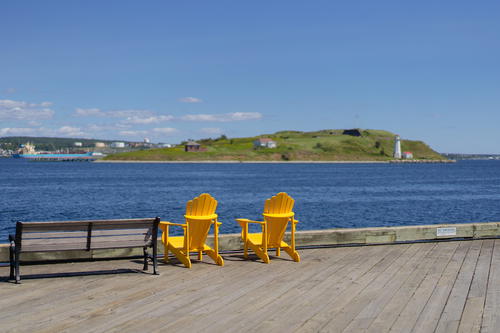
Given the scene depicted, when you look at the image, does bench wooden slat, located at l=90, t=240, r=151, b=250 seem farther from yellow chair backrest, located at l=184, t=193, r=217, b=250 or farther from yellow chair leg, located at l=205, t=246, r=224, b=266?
yellow chair leg, located at l=205, t=246, r=224, b=266

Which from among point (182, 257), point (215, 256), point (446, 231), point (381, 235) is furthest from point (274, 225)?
point (446, 231)

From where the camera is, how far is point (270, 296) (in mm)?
6941

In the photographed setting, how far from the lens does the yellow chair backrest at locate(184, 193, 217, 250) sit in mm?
8711

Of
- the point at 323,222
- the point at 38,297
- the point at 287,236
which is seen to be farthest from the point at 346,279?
the point at 323,222

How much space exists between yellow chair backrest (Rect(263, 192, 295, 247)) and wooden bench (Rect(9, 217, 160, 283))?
84.9 inches

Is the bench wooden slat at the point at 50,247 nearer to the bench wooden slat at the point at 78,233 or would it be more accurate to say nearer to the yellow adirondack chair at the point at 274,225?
the bench wooden slat at the point at 78,233

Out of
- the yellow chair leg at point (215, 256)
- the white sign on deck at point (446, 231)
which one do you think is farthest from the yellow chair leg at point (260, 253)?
the white sign on deck at point (446, 231)

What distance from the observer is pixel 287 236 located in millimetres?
10273

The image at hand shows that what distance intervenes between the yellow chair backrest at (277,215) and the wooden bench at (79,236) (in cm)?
216

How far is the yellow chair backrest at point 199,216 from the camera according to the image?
8711mm

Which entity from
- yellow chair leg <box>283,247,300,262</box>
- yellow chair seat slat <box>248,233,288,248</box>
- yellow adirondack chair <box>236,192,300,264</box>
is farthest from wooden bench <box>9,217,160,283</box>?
yellow chair leg <box>283,247,300,262</box>

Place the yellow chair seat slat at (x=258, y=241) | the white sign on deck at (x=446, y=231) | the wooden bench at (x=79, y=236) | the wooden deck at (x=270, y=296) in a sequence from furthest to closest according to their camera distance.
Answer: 1. the white sign on deck at (x=446, y=231)
2. the yellow chair seat slat at (x=258, y=241)
3. the wooden bench at (x=79, y=236)
4. the wooden deck at (x=270, y=296)

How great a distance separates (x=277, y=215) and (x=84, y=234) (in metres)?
3.25

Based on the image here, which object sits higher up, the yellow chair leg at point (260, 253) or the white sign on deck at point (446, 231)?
the white sign on deck at point (446, 231)
